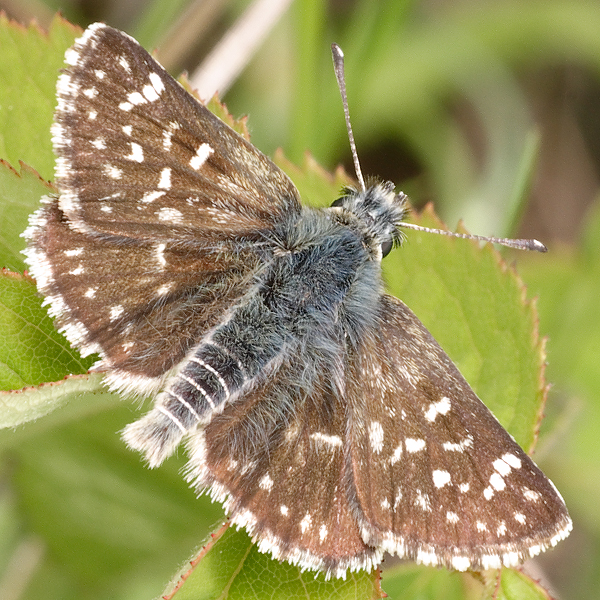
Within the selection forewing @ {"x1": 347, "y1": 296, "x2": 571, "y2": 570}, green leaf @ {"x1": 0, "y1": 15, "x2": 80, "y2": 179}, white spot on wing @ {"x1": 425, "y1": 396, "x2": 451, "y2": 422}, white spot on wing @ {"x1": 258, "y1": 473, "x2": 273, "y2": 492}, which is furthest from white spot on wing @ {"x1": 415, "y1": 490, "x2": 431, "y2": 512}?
green leaf @ {"x1": 0, "y1": 15, "x2": 80, "y2": 179}

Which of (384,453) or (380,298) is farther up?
(380,298)

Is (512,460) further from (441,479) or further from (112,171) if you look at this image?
(112,171)

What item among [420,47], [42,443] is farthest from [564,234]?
[42,443]

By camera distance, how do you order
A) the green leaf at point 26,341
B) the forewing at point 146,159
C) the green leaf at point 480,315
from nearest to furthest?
the green leaf at point 26,341
the forewing at point 146,159
the green leaf at point 480,315

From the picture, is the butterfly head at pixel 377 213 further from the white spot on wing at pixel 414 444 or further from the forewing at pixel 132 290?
the white spot on wing at pixel 414 444

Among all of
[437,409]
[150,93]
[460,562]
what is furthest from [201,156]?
[460,562]

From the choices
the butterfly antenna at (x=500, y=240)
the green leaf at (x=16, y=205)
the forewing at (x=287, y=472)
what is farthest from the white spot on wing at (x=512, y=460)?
the green leaf at (x=16, y=205)

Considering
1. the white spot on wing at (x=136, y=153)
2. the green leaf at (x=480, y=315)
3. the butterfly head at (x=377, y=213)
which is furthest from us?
the green leaf at (x=480, y=315)

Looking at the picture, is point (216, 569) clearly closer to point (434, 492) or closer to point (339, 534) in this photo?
point (339, 534)
